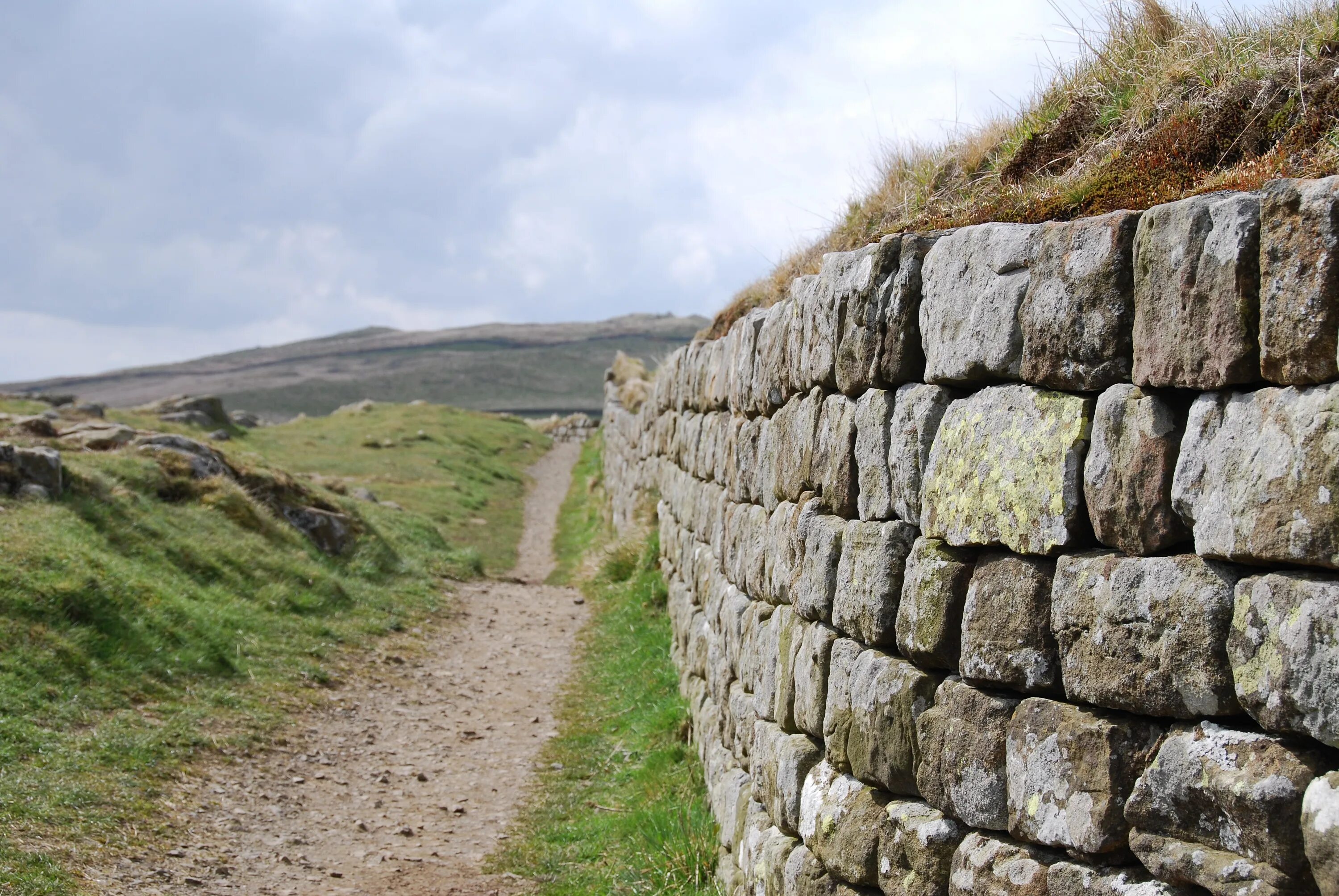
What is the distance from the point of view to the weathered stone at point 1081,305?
3092mm

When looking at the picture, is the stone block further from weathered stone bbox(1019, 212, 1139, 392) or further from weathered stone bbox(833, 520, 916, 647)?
weathered stone bbox(1019, 212, 1139, 392)

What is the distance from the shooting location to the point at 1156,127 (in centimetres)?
462

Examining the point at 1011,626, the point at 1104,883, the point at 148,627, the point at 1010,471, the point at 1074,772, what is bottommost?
the point at 148,627

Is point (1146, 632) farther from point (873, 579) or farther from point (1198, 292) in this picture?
point (873, 579)

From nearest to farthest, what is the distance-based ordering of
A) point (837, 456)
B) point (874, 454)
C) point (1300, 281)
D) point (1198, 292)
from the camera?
point (1300, 281) → point (1198, 292) → point (874, 454) → point (837, 456)

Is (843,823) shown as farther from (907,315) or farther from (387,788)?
(387,788)

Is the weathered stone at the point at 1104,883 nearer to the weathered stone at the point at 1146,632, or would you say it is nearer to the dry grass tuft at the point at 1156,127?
the weathered stone at the point at 1146,632

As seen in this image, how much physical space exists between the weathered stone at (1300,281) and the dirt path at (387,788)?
18.0ft

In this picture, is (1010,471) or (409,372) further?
(409,372)

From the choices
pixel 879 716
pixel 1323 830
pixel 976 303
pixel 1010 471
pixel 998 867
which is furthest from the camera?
pixel 879 716

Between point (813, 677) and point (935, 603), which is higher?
point (935, 603)

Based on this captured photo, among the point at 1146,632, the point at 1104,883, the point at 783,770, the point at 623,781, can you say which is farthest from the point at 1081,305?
the point at 623,781

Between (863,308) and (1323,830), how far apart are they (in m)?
2.59

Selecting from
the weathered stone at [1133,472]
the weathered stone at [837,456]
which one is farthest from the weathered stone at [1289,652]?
the weathered stone at [837,456]
